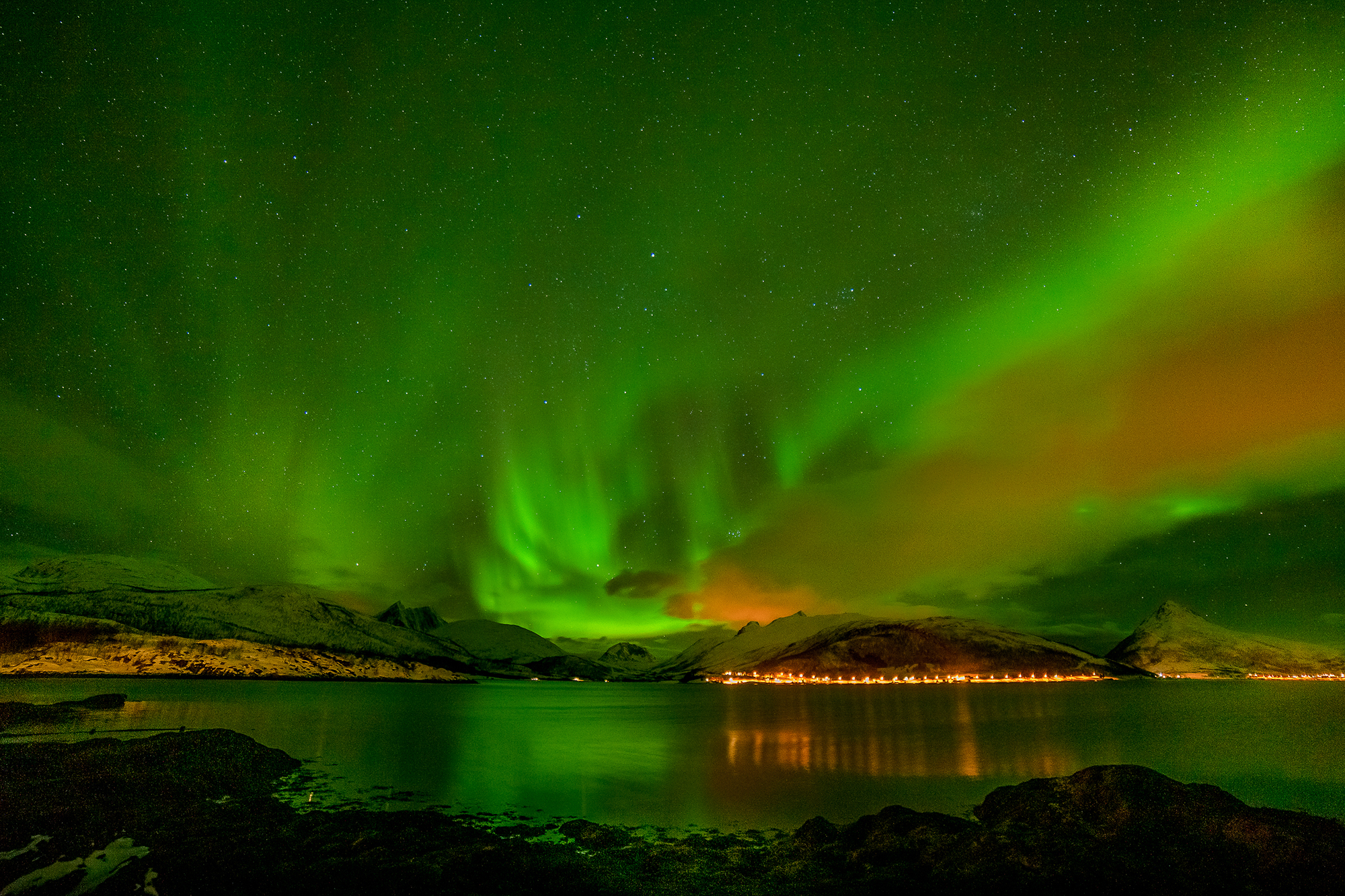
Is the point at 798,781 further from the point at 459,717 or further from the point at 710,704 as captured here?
the point at 710,704

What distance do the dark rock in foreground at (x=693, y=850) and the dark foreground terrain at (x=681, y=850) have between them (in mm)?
64

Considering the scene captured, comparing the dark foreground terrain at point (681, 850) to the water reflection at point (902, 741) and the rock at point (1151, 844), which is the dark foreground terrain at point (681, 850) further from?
the water reflection at point (902, 741)

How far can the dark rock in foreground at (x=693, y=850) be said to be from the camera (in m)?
17.2

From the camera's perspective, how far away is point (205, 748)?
3500cm

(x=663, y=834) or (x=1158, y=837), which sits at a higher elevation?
(x=1158, y=837)

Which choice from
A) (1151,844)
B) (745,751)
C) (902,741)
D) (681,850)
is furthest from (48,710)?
(1151,844)

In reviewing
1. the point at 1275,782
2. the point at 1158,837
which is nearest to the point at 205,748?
the point at 1158,837

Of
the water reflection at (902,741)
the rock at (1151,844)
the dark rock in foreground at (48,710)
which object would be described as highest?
the rock at (1151,844)

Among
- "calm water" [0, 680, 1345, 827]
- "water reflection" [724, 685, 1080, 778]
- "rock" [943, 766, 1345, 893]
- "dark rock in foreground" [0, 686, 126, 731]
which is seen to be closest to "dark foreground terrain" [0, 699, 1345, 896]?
"rock" [943, 766, 1345, 893]

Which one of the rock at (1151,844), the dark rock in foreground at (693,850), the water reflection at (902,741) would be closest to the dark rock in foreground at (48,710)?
the dark rock in foreground at (693,850)

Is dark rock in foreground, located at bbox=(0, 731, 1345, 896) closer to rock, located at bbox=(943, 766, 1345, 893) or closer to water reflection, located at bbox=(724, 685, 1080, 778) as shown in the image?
rock, located at bbox=(943, 766, 1345, 893)

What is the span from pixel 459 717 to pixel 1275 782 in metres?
87.2

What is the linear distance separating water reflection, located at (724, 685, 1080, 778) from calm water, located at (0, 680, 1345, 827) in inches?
16.0

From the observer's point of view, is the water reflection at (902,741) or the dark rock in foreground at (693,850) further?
the water reflection at (902,741)
